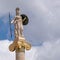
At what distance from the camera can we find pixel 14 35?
22562 mm

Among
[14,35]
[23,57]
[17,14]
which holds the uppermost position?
[17,14]

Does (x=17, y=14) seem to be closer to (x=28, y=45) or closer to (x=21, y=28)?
(x=21, y=28)

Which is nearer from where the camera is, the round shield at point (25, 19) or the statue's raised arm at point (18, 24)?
the statue's raised arm at point (18, 24)

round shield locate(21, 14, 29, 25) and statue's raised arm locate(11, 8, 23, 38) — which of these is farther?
round shield locate(21, 14, 29, 25)

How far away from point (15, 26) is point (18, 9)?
1459 millimetres

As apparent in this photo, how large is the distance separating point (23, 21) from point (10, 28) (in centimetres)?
130

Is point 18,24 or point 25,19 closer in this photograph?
point 18,24

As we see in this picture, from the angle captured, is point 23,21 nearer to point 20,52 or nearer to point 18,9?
point 18,9

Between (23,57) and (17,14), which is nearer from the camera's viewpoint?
(23,57)

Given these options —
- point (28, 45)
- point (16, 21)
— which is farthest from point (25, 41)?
point (16, 21)

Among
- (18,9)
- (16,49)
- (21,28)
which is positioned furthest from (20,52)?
(18,9)

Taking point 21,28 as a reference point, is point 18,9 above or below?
above

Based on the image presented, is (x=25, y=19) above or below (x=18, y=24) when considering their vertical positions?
above

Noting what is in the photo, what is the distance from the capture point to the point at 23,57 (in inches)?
850
